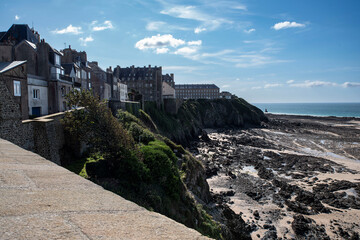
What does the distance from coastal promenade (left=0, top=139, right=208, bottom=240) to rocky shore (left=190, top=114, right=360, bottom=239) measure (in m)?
21.7

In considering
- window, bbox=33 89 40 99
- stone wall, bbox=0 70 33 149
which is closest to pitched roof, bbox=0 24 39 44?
window, bbox=33 89 40 99

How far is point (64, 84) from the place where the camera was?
2861 centimetres

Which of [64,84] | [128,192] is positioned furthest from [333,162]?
[64,84]

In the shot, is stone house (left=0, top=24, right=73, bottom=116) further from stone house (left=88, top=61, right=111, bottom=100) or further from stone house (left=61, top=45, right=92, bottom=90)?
stone house (left=88, top=61, right=111, bottom=100)

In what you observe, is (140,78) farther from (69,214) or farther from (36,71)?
(69,214)

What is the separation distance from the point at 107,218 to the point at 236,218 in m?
22.9

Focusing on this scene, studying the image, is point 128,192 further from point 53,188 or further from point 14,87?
point 53,188

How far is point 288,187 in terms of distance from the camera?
99.8 feet

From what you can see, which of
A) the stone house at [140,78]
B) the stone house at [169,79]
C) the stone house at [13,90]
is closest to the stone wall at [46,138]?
the stone house at [13,90]

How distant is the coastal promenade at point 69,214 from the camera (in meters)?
2.30

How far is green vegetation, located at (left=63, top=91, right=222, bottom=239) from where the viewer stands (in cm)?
1580

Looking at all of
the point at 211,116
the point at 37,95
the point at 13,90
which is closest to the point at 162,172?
the point at 13,90

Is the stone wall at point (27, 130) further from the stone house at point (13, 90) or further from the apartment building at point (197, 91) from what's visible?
the apartment building at point (197, 91)

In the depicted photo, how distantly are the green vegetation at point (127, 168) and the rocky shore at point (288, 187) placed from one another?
7497mm
